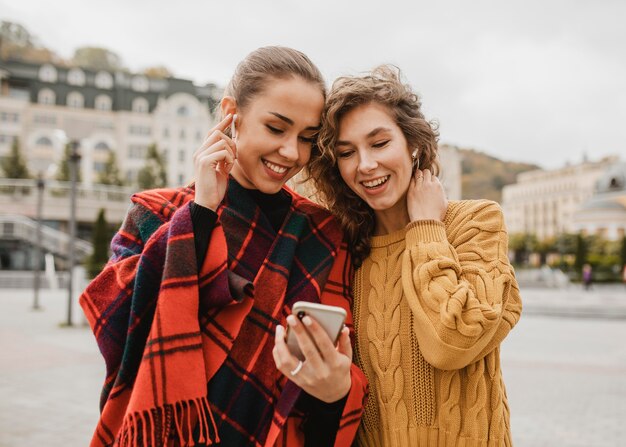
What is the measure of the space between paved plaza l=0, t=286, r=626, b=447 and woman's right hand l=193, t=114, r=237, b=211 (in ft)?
15.9

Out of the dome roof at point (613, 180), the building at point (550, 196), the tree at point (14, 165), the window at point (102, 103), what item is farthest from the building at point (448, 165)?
the building at point (550, 196)

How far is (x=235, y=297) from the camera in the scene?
5.60ft

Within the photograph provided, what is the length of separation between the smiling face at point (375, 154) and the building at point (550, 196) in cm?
10926

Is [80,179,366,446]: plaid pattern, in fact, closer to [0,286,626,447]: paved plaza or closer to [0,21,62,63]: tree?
[0,286,626,447]: paved plaza

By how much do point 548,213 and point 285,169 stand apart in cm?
12269

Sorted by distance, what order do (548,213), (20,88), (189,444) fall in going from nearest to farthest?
(189,444)
(20,88)
(548,213)

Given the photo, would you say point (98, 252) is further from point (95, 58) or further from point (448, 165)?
point (95, 58)

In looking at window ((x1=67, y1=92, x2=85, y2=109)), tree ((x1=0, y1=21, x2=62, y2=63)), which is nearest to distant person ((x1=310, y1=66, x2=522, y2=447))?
window ((x1=67, y1=92, x2=85, y2=109))

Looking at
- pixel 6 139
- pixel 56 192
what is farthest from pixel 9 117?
pixel 56 192

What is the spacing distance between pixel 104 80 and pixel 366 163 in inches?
2654

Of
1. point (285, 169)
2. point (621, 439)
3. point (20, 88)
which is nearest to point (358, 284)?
point (285, 169)

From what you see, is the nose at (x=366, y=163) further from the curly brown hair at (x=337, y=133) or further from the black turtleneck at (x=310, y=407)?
the black turtleneck at (x=310, y=407)

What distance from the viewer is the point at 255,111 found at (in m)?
1.87

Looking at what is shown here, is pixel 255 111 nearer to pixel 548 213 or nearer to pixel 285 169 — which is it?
pixel 285 169
